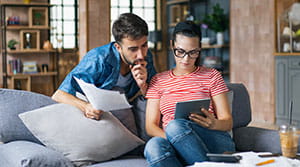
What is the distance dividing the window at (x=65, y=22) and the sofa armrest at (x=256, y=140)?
6.49 metres

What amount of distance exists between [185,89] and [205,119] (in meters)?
0.27

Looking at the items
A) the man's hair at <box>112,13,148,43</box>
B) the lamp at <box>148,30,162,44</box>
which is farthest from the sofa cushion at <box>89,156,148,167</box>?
the lamp at <box>148,30,162,44</box>

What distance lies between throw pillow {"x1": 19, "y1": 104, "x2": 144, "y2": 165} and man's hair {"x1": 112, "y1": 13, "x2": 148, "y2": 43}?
48 centimetres

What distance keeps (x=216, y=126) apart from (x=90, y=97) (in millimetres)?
676

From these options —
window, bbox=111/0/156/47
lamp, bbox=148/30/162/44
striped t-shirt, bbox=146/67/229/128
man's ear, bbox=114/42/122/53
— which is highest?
window, bbox=111/0/156/47

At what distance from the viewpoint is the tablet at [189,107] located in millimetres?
2189

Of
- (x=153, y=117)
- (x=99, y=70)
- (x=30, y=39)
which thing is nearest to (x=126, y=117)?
(x=153, y=117)

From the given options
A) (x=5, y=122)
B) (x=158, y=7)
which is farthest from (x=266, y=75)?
(x=5, y=122)

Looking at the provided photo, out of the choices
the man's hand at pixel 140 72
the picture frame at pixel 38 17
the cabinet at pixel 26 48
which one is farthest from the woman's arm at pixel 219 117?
the picture frame at pixel 38 17

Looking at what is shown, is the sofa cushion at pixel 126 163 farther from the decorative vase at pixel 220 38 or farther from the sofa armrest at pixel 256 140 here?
the decorative vase at pixel 220 38

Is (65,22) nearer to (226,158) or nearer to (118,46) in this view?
(118,46)

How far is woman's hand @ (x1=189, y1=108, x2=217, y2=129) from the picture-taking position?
224cm

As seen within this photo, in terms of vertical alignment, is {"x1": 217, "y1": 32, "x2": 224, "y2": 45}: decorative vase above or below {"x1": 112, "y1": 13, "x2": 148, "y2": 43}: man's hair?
above

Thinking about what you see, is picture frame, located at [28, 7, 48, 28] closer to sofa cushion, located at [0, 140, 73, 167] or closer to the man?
the man
